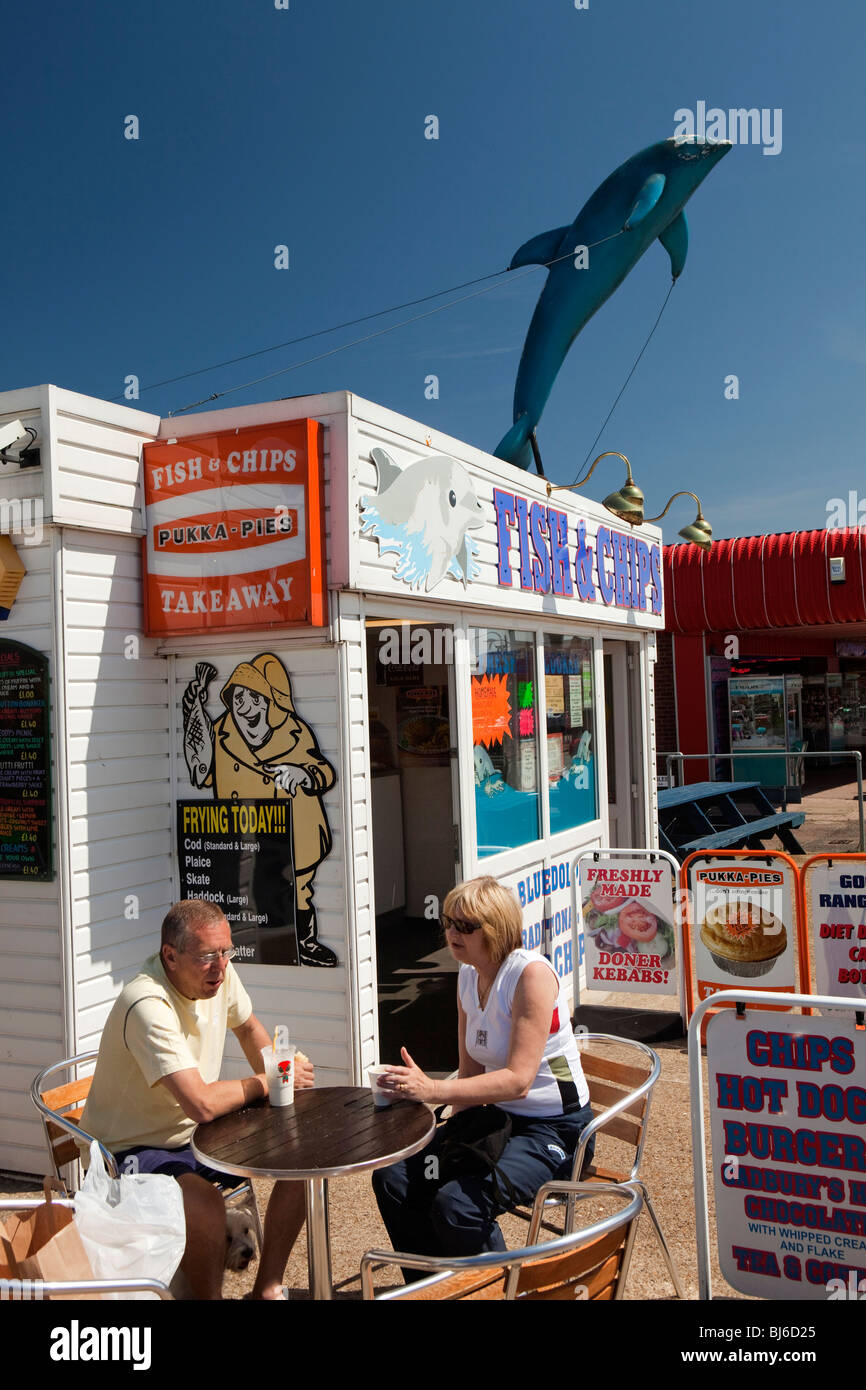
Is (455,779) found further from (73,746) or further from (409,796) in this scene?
(409,796)

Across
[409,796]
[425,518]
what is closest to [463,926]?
[425,518]

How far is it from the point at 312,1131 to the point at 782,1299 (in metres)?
1.44

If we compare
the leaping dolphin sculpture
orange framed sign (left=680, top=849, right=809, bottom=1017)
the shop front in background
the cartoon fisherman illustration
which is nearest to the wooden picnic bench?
the shop front in background

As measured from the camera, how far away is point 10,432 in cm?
423

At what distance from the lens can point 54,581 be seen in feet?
14.3

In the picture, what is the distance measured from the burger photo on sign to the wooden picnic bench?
421 cm

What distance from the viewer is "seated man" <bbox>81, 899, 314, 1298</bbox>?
2953mm

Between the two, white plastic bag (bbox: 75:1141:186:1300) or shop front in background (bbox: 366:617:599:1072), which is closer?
white plastic bag (bbox: 75:1141:186:1300)

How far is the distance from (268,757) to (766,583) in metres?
14.2

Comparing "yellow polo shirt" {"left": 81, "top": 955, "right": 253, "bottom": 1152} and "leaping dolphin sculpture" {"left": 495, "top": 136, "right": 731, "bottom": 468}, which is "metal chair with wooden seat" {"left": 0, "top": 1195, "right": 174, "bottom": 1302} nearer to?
"yellow polo shirt" {"left": 81, "top": 955, "right": 253, "bottom": 1152}

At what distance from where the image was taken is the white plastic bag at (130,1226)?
2314mm
